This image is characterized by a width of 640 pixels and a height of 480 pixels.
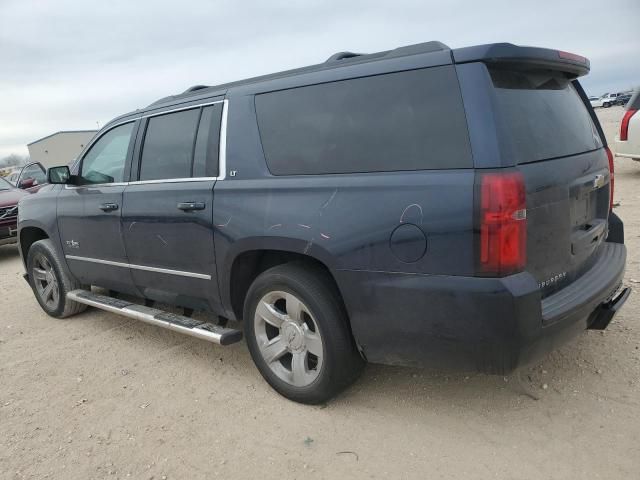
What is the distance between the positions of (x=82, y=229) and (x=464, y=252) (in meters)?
3.44

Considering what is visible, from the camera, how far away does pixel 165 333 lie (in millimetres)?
4531

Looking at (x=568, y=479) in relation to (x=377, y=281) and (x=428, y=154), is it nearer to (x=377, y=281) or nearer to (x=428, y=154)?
(x=377, y=281)

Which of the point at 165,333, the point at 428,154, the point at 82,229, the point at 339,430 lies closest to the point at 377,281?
the point at 428,154

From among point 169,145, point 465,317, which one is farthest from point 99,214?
point 465,317

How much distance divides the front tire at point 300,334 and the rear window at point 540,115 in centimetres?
124

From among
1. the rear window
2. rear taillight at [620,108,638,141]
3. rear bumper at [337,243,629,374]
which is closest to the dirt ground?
rear bumper at [337,243,629,374]

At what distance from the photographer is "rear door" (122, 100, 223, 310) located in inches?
135

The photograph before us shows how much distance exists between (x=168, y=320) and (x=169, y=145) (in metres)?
1.25

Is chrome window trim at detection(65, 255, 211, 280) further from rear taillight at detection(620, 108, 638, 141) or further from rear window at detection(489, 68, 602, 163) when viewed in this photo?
rear taillight at detection(620, 108, 638, 141)

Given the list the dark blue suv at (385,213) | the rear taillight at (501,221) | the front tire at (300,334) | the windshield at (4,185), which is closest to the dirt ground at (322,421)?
the front tire at (300,334)

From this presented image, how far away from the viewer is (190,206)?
341 centimetres

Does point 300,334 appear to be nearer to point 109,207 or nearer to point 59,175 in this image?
point 109,207

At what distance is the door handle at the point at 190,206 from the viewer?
11.0 ft

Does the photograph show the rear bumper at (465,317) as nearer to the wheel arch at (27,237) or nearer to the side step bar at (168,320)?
the side step bar at (168,320)
